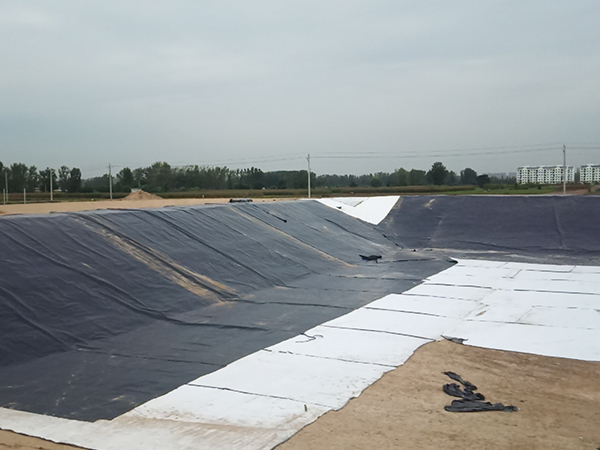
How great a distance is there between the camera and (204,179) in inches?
1948

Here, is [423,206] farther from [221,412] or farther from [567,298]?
[221,412]

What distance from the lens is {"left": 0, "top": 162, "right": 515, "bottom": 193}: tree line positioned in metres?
43.7

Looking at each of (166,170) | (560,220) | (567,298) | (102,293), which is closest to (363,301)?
(567,298)

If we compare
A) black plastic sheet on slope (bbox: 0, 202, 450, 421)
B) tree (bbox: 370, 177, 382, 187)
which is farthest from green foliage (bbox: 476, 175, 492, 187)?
black plastic sheet on slope (bbox: 0, 202, 450, 421)

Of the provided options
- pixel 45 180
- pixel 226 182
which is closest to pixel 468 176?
pixel 226 182

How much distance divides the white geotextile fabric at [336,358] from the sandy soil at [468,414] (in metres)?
0.17

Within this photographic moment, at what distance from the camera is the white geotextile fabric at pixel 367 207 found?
17.0 meters

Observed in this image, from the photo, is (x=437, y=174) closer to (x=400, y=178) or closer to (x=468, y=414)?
(x=400, y=178)

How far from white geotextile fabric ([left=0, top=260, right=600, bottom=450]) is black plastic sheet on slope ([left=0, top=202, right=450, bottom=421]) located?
0.28 m

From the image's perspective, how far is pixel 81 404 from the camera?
Answer: 165 inches

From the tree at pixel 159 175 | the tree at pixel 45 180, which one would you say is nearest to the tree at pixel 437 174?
the tree at pixel 159 175

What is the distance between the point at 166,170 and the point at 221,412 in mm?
47839

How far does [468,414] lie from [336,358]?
159 cm

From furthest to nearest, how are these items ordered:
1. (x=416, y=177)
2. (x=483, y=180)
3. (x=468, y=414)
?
(x=416, y=177), (x=483, y=180), (x=468, y=414)
